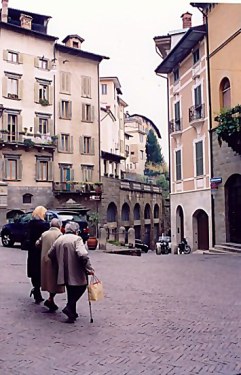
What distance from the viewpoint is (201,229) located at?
56.4ft

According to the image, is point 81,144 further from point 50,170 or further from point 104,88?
point 104,88

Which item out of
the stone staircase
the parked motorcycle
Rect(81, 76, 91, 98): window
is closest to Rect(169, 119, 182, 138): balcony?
the parked motorcycle

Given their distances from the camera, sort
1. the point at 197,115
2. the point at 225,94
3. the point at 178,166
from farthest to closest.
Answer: the point at 178,166 → the point at 197,115 → the point at 225,94

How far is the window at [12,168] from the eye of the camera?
23.3 meters

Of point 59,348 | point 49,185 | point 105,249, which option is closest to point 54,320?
point 59,348

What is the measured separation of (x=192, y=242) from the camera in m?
17.6

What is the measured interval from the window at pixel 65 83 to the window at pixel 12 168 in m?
4.78

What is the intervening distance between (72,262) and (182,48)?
1413 cm

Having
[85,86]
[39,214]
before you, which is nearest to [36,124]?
[85,86]

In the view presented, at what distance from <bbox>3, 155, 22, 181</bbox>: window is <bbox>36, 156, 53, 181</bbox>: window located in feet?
3.09

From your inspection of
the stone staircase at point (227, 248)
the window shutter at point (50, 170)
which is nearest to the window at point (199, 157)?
the stone staircase at point (227, 248)

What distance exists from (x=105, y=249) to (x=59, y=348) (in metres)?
11.5

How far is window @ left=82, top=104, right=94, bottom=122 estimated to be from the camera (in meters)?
26.1

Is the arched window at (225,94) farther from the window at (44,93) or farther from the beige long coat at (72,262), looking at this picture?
the window at (44,93)
